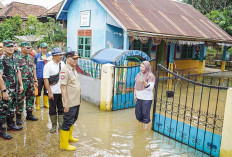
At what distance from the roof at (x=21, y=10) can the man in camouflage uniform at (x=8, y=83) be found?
24.2 meters

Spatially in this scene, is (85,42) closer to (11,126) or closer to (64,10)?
(64,10)

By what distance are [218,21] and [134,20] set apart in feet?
44.7

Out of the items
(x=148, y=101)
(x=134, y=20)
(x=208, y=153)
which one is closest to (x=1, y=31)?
(x=134, y=20)

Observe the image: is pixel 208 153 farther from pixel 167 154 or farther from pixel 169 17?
pixel 169 17

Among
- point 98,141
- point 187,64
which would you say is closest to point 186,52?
point 187,64

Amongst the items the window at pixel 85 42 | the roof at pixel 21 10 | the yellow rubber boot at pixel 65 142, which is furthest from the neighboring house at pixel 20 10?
the yellow rubber boot at pixel 65 142

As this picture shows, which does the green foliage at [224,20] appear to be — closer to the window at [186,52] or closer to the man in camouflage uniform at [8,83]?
the window at [186,52]

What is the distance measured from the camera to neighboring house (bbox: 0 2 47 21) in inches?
1014

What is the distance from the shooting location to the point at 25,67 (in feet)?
16.0

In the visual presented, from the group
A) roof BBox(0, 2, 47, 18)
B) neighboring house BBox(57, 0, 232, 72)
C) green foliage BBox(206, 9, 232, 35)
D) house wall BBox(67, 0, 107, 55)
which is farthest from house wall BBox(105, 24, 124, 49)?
roof BBox(0, 2, 47, 18)

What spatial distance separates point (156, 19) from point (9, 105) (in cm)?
978

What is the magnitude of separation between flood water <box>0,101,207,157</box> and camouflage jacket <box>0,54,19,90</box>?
1084mm

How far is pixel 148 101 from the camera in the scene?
4941 millimetres

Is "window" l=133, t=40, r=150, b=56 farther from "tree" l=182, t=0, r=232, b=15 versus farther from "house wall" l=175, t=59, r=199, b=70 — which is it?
"tree" l=182, t=0, r=232, b=15
